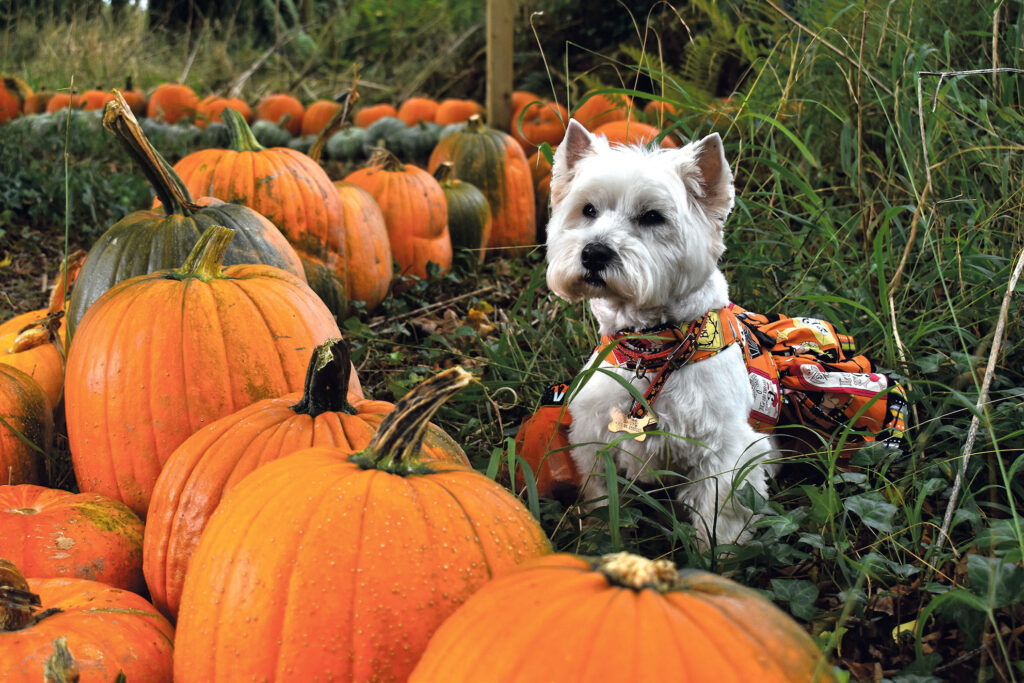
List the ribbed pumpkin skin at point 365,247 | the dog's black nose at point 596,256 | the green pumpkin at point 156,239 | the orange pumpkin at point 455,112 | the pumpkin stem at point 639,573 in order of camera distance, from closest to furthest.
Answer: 1. the pumpkin stem at point 639,573
2. the dog's black nose at point 596,256
3. the green pumpkin at point 156,239
4. the ribbed pumpkin skin at point 365,247
5. the orange pumpkin at point 455,112

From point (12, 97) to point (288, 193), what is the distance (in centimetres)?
775

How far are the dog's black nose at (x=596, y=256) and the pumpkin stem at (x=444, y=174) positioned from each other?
3.25 m

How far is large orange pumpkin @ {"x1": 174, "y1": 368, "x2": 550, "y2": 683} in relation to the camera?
4.58 ft

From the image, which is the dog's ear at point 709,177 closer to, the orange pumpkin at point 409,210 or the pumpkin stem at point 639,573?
the pumpkin stem at point 639,573

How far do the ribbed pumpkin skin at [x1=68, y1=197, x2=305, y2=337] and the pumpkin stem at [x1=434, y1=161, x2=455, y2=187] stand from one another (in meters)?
2.49

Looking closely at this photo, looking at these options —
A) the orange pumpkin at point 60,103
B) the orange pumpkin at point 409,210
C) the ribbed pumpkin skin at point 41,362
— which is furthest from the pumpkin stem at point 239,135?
the orange pumpkin at point 60,103

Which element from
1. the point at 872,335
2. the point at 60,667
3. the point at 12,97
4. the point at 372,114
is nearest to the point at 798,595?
the point at 60,667

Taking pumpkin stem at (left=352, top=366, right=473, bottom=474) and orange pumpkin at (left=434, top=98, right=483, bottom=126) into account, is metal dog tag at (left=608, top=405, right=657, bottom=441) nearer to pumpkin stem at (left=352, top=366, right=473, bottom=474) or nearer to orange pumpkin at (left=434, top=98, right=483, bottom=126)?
pumpkin stem at (left=352, top=366, right=473, bottom=474)

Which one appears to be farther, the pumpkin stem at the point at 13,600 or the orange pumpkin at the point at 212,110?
the orange pumpkin at the point at 212,110

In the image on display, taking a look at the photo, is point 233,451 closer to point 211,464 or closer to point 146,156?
point 211,464

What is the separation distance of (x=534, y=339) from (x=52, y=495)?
6.82ft

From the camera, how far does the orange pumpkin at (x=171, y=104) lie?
931cm

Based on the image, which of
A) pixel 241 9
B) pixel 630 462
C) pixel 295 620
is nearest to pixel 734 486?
pixel 630 462

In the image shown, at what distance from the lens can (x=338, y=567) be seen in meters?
1.41
